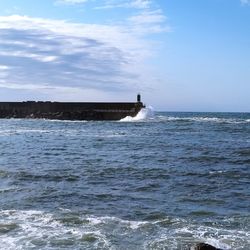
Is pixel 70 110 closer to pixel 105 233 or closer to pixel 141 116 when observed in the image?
pixel 141 116

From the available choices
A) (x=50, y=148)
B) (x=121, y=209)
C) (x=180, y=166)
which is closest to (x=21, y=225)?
(x=121, y=209)

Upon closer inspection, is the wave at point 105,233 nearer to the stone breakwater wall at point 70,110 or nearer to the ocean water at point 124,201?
the ocean water at point 124,201

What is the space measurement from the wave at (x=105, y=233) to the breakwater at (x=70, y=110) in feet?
181

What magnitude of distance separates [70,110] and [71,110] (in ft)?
0.47

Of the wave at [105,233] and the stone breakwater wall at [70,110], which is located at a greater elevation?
the stone breakwater wall at [70,110]

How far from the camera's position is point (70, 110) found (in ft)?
236

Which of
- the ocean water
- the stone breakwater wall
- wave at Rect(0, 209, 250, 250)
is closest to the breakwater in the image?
the stone breakwater wall

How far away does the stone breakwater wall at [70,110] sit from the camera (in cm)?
6712

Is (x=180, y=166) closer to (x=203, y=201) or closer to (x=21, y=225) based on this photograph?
(x=203, y=201)

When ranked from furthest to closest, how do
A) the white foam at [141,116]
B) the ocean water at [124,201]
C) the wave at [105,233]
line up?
the white foam at [141,116], the ocean water at [124,201], the wave at [105,233]

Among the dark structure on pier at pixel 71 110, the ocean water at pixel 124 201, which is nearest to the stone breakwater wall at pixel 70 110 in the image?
the dark structure on pier at pixel 71 110

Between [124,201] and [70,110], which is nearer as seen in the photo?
[124,201]

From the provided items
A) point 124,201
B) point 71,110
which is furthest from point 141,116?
point 124,201

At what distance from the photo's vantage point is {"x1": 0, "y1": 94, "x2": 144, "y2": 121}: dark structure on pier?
67188 millimetres
